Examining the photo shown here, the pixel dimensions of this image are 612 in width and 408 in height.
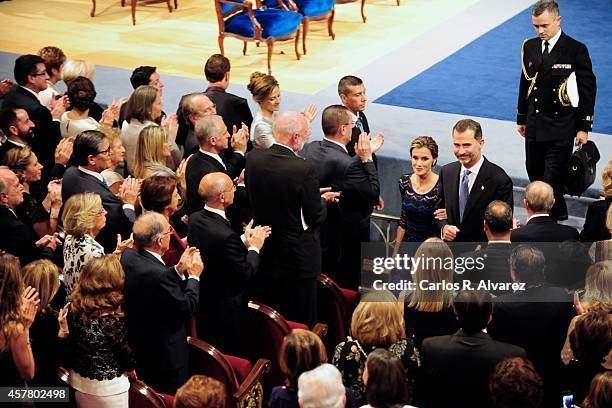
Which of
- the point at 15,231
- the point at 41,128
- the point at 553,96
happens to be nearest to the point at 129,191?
the point at 15,231

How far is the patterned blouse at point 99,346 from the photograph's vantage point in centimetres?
418

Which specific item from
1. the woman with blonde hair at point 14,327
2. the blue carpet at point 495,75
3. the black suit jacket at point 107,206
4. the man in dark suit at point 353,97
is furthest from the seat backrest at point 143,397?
the blue carpet at point 495,75

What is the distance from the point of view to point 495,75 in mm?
9281

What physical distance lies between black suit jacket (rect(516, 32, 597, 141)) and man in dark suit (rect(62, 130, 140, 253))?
284 cm

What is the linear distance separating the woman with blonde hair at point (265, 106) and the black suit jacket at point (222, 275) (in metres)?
1.48

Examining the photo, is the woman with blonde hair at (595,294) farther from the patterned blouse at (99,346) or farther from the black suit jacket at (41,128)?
the black suit jacket at (41,128)

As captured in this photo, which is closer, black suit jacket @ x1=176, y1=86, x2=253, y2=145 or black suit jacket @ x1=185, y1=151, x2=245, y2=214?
black suit jacket @ x1=185, y1=151, x2=245, y2=214

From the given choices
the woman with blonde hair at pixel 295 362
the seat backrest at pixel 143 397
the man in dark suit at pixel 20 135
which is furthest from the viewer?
the man in dark suit at pixel 20 135

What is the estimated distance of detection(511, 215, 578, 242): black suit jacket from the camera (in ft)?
16.9

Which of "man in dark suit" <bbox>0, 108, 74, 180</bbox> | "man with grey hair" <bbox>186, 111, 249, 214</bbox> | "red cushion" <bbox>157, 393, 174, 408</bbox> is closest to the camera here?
→ "red cushion" <bbox>157, 393, 174, 408</bbox>

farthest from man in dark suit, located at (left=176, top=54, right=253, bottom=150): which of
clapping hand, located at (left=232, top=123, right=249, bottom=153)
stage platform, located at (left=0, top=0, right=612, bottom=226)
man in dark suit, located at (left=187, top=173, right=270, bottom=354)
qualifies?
man in dark suit, located at (left=187, top=173, right=270, bottom=354)

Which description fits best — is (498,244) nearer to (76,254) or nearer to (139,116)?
(76,254)

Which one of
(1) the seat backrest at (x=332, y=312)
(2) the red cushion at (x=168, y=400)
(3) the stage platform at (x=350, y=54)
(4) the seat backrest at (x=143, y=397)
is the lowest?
(1) the seat backrest at (x=332, y=312)

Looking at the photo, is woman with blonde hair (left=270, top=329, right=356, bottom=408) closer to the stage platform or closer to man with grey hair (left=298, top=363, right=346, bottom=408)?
man with grey hair (left=298, top=363, right=346, bottom=408)
